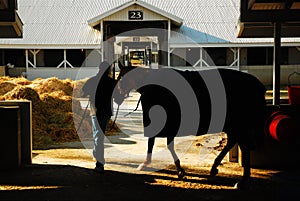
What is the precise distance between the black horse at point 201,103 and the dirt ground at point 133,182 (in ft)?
1.39

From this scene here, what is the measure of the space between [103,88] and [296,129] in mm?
2901

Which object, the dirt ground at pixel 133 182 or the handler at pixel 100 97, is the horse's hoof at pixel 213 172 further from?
the handler at pixel 100 97

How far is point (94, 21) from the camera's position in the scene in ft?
87.8

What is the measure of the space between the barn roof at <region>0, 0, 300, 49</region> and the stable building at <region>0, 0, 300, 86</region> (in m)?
0.06

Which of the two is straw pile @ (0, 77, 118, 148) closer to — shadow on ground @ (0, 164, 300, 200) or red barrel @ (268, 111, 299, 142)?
shadow on ground @ (0, 164, 300, 200)

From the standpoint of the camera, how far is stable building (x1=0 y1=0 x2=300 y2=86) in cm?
2680

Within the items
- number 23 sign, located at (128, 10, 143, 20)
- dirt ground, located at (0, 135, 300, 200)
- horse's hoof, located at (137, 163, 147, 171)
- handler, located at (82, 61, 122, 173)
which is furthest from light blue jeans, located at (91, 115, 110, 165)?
number 23 sign, located at (128, 10, 143, 20)

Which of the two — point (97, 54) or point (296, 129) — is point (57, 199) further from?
point (97, 54)

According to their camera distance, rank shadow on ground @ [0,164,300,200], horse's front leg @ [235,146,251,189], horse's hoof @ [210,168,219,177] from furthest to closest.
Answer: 1. horse's hoof @ [210,168,219,177]
2. horse's front leg @ [235,146,251,189]
3. shadow on ground @ [0,164,300,200]

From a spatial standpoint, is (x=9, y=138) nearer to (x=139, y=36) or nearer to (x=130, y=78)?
(x=130, y=78)

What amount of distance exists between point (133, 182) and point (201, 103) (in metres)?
1.52

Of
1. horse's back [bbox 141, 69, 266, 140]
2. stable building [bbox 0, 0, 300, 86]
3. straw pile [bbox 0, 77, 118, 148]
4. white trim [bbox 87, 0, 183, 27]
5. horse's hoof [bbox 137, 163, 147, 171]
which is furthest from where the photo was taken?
stable building [bbox 0, 0, 300, 86]

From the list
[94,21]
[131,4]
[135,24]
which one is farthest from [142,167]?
[135,24]

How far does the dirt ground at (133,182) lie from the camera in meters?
5.41
